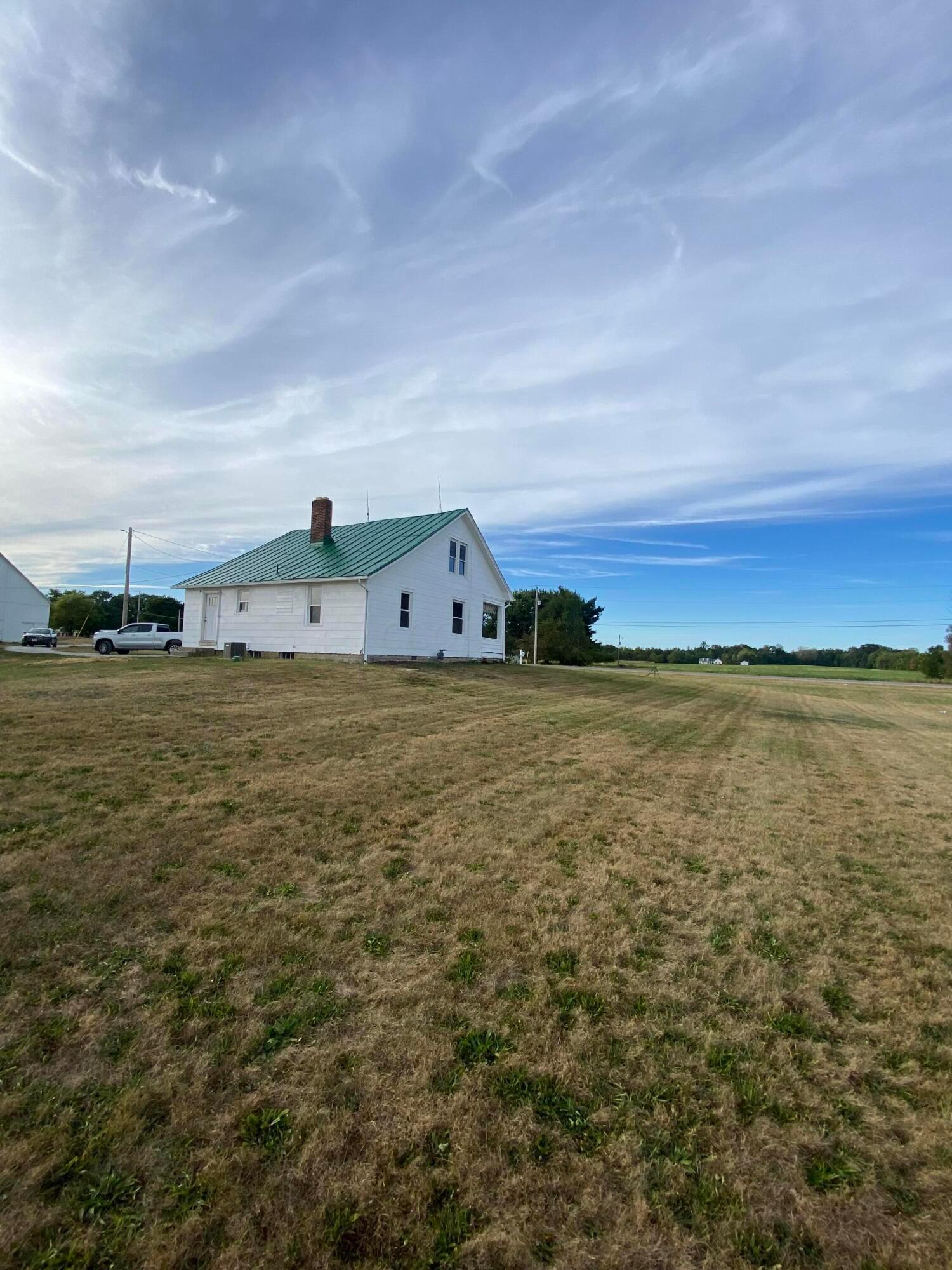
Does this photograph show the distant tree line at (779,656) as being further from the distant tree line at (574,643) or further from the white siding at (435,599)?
the white siding at (435,599)

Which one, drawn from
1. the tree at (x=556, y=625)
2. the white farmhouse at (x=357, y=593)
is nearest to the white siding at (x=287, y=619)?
the white farmhouse at (x=357, y=593)

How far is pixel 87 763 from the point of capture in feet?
22.0

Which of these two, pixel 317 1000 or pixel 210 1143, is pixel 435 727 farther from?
pixel 210 1143

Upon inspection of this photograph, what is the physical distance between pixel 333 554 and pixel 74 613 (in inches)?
1763

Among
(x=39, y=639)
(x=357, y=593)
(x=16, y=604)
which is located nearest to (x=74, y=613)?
(x=16, y=604)

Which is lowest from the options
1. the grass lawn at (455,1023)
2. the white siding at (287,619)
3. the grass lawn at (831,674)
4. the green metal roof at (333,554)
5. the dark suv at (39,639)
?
the grass lawn at (455,1023)

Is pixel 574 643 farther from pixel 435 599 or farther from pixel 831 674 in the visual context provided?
pixel 435 599

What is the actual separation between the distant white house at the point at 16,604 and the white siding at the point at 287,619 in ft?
65.7

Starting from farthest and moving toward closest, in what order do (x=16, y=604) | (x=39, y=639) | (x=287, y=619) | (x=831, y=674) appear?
1. (x=831, y=674)
2. (x=16, y=604)
3. (x=39, y=639)
4. (x=287, y=619)

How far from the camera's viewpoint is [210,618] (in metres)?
25.6

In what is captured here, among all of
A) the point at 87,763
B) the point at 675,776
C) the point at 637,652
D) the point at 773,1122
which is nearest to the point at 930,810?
the point at 675,776

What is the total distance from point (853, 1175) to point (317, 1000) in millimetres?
2507

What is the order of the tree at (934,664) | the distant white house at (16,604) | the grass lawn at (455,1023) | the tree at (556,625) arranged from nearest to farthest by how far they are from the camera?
1. the grass lawn at (455,1023)
2. the distant white house at (16,604)
3. the tree at (934,664)
4. the tree at (556,625)

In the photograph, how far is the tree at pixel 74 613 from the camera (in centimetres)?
5581
